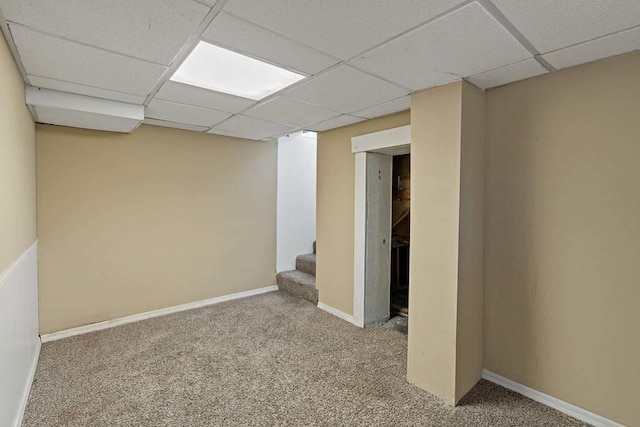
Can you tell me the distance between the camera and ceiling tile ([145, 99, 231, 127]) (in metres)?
2.65

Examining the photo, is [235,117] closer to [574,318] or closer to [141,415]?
[141,415]

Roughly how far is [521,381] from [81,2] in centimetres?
A: 323

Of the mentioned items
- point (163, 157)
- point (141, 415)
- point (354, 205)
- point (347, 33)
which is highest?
point (347, 33)

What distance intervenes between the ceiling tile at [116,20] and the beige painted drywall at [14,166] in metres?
0.35

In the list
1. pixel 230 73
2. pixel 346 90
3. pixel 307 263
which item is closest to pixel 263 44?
pixel 230 73

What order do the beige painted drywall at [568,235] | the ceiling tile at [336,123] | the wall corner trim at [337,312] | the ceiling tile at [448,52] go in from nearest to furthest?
1. the ceiling tile at [448,52]
2. the beige painted drywall at [568,235]
3. the ceiling tile at [336,123]
4. the wall corner trim at [337,312]

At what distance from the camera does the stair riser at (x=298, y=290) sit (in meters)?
3.82

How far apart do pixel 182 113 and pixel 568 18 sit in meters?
2.82

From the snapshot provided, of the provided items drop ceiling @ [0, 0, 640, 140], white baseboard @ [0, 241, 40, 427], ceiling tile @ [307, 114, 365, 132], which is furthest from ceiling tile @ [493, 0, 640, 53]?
white baseboard @ [0, 241, 40, 427]

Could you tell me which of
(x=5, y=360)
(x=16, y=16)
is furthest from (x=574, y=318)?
(x=16, y=16)

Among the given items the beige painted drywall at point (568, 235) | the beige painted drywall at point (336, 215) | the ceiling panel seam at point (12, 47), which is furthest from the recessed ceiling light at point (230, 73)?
the beige painted drywall at point (568, 235)

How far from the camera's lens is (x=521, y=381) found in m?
2.10

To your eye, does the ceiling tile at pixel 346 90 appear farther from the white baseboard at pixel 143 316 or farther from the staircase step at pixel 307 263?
the white baseboard at pixel 143 316

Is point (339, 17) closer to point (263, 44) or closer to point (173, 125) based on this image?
point (263, 44)
